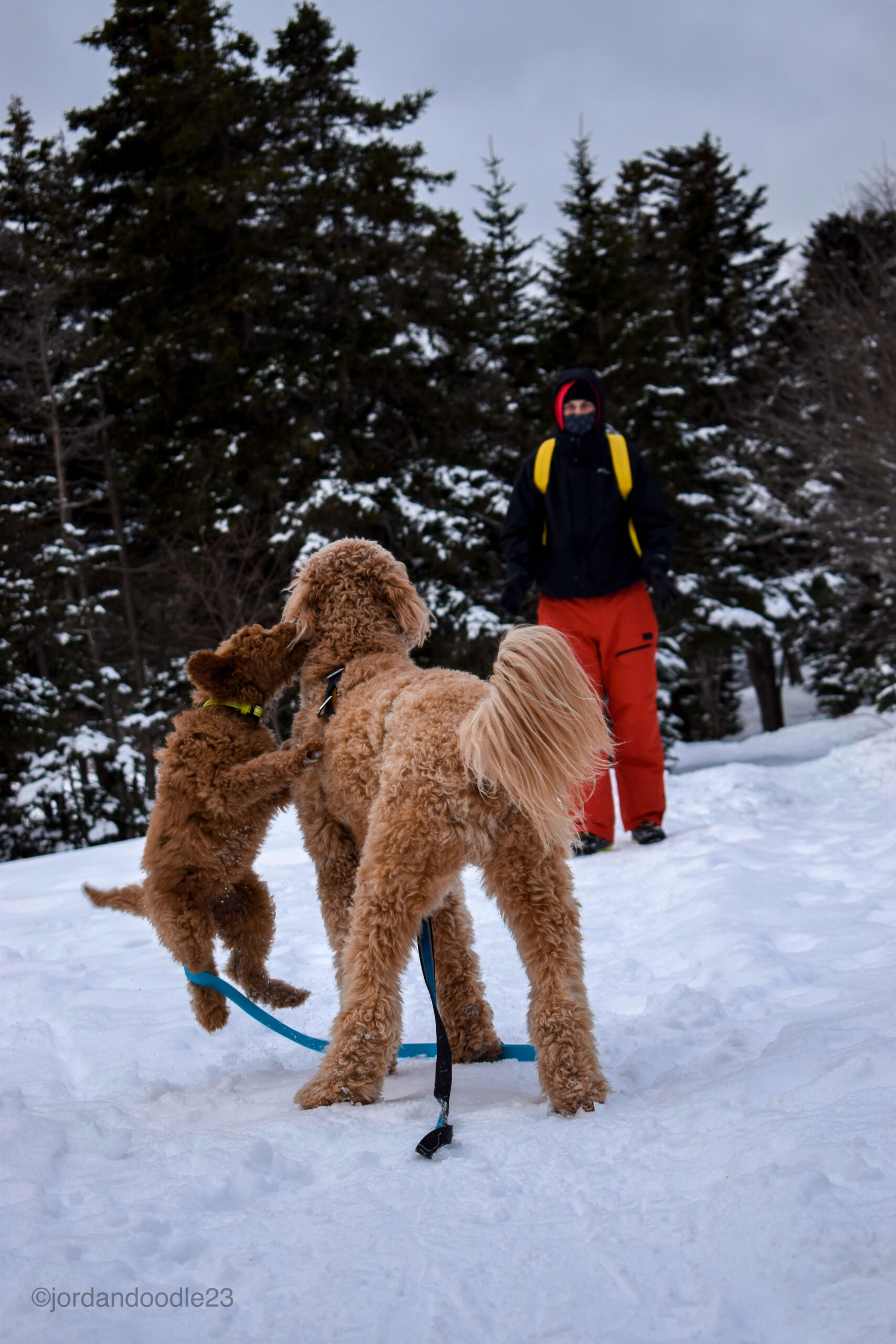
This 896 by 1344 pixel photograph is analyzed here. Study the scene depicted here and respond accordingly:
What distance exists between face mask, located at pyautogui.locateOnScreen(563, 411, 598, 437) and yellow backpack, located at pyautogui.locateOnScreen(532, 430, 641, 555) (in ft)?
0.53

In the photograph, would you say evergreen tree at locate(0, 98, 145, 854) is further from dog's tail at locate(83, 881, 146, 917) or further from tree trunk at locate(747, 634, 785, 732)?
tree trunk at locate(747, 634, 785, 732)

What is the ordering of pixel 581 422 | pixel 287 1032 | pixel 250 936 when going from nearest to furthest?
pixel 287 1032
pixel 250 936
pixel 581 422

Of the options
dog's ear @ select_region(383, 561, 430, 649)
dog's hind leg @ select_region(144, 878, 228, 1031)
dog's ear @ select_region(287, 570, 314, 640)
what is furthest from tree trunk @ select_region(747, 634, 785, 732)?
dog's hind leg @ select_region(144, 878, 228, 1031)

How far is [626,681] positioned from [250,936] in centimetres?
313

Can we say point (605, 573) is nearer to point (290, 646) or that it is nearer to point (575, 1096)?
point (290, 646)

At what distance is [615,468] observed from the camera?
230 inches

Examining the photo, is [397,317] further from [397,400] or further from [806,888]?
[806,888]

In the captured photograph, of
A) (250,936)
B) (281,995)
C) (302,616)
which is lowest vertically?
(281,995)

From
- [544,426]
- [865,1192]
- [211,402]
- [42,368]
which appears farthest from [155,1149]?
[42,368]

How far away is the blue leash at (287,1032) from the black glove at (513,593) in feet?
10.1

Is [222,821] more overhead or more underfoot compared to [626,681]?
more underfoot

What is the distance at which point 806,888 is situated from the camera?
453 cm

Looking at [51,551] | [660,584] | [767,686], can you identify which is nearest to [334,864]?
[660,584]

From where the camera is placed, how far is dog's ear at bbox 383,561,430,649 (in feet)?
11.4
